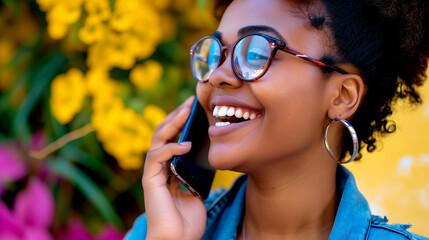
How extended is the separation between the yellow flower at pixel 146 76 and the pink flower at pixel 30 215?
0.51m

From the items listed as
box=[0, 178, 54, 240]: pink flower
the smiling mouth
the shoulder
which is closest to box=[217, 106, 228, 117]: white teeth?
the smiling mouth

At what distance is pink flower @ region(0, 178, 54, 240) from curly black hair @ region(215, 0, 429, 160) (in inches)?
42.5

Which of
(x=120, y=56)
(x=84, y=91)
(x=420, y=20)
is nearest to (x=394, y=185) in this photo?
(x=420, y=20)

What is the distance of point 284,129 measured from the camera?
3.44 feet

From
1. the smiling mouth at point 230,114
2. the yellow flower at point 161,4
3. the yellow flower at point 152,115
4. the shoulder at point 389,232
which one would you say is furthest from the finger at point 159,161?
the yellow flower at point 161,4

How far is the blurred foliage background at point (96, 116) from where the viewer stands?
57.7 inches

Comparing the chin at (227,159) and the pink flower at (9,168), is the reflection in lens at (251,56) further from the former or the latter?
the pink flower at (9,168)

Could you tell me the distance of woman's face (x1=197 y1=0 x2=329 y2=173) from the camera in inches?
40.9

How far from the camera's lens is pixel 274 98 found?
103 centimetres

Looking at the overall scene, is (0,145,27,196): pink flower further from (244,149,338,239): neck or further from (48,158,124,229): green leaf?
(244,149,338,239): neck

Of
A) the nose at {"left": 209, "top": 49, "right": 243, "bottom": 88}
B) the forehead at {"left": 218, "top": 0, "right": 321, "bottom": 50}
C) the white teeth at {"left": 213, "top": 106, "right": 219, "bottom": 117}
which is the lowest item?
the white teeth at {"left": 213, "top": 106, "right": 219, "bottom": 117}

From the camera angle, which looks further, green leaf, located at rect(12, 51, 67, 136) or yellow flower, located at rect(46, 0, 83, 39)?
green leaf, located at rect(12, 51, 67, 136)

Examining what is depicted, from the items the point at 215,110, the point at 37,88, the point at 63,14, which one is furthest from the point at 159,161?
the point at 37,88

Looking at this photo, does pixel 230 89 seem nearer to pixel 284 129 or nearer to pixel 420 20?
pixel 284 129
